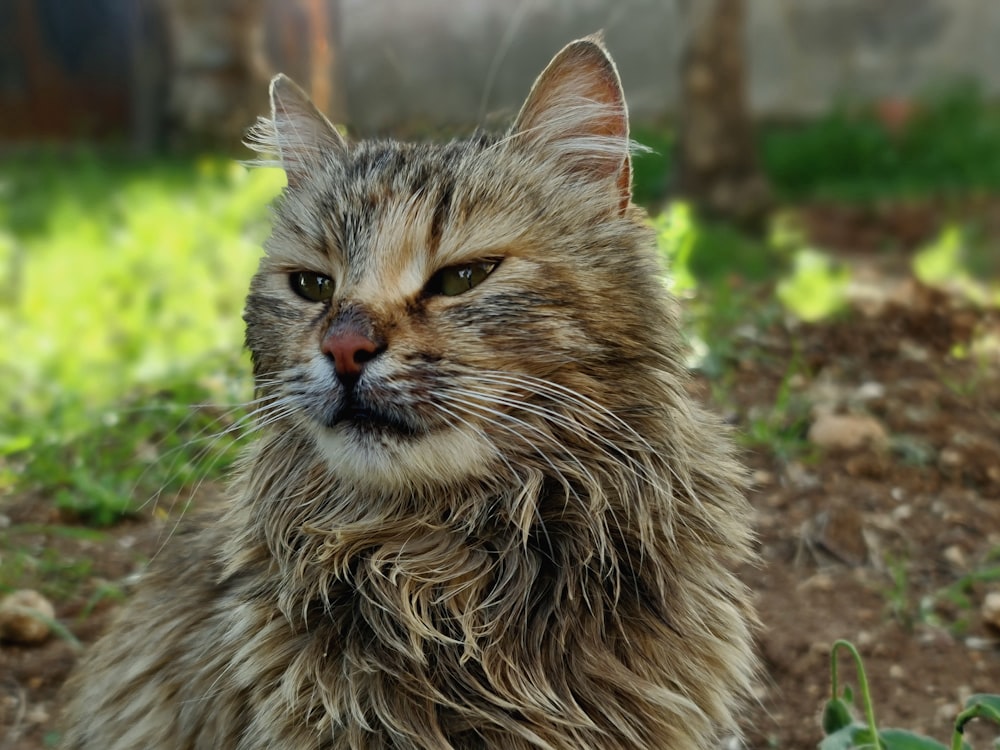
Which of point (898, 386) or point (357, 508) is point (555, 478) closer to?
point (357, 508)

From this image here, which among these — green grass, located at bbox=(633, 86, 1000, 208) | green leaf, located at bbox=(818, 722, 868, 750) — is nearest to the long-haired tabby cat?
green leaf, located at bbox=(818, 722, 868, 750)

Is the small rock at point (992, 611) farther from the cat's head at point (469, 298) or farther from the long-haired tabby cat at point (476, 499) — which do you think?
the cat's head at point (469, 298)

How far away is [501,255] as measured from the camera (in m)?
2.06

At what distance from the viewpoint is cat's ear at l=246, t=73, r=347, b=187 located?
244 cm

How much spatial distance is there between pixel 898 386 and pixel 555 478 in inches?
90.5

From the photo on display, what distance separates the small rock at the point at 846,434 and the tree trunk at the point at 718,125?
4.01 meters

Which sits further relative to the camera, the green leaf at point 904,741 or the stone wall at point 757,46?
the stone wall at point 757,46

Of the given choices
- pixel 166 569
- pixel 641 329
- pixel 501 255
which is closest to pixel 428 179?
pixel 501 255

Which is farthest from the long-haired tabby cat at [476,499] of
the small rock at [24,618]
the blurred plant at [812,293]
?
the blurred plant at [812,293]

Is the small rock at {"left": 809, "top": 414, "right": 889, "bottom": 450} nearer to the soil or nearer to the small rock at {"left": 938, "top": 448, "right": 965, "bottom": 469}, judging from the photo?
the soil

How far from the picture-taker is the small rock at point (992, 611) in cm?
273

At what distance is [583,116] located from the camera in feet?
7.25

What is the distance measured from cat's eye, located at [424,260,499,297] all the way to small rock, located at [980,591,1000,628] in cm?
162

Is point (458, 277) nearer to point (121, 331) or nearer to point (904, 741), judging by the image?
point (904, 741)
